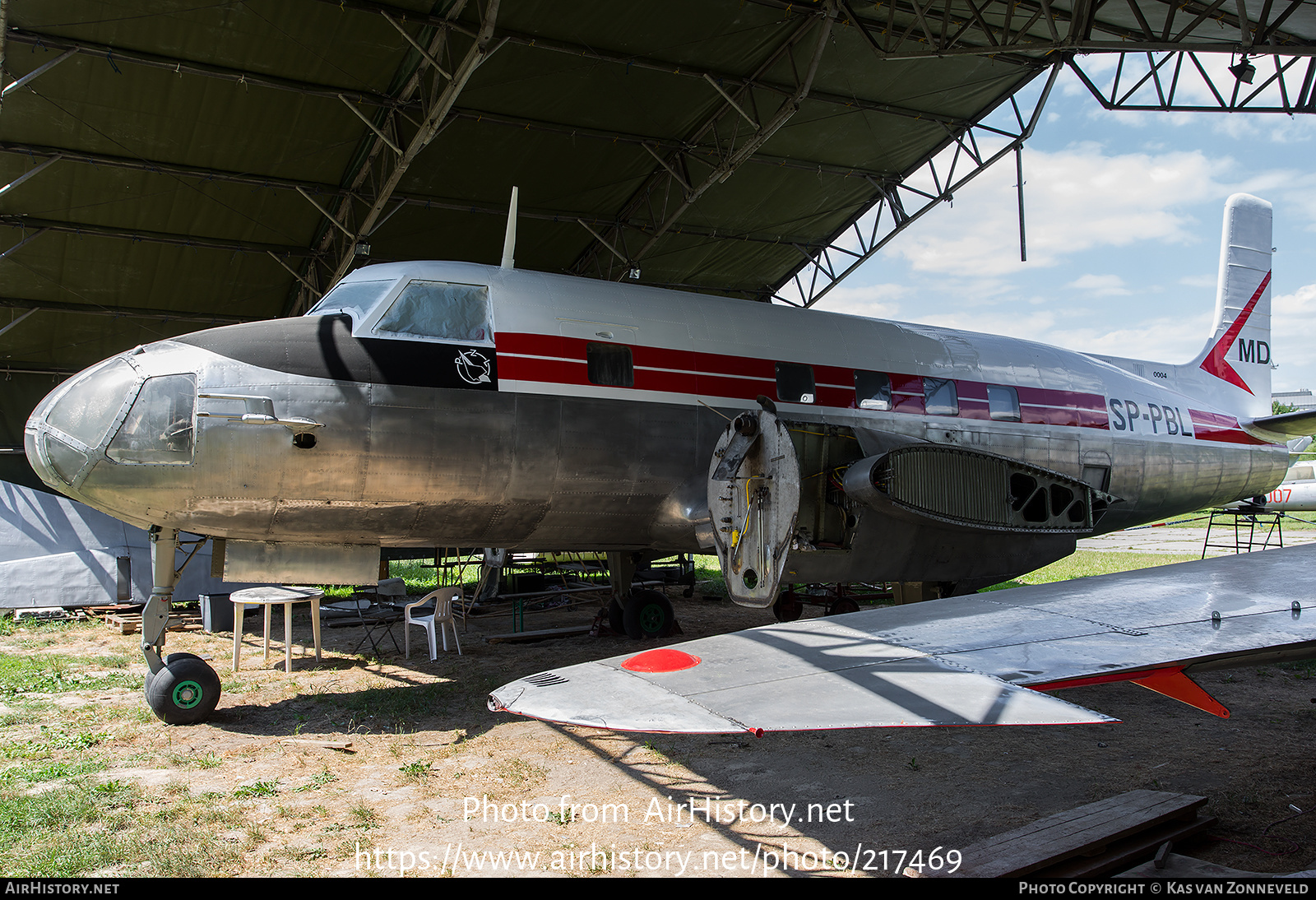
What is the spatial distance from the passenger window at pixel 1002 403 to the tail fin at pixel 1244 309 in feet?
18.3

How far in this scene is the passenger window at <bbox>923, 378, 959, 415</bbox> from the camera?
1112cm

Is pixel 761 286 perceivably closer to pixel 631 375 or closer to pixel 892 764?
pixel 631 375

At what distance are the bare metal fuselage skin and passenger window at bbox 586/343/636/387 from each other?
0.07m

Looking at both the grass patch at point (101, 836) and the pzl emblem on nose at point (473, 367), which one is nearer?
the grass patch at point (101, 836)

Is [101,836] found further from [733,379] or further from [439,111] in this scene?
[439,111]

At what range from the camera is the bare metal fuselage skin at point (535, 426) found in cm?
753

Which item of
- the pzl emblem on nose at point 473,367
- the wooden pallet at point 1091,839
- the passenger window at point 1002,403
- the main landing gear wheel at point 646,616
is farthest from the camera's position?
the main landing gear wheel at point 646,616

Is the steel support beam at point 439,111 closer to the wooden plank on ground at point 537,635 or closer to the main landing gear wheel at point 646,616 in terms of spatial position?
the wooden plank on ground at point 537,635

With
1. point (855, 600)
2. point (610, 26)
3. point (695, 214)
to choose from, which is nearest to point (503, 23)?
point (610, 26)

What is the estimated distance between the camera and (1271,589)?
5352mm

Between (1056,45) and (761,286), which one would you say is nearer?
(1056,45)

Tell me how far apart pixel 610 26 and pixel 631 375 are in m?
8.12

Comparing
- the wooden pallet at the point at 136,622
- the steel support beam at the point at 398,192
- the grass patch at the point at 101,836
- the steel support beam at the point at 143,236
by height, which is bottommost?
the wooden pallet at the point at 136,622

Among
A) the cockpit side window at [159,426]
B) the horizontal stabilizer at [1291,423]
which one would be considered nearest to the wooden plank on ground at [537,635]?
the cockpit side window at [159,426]
